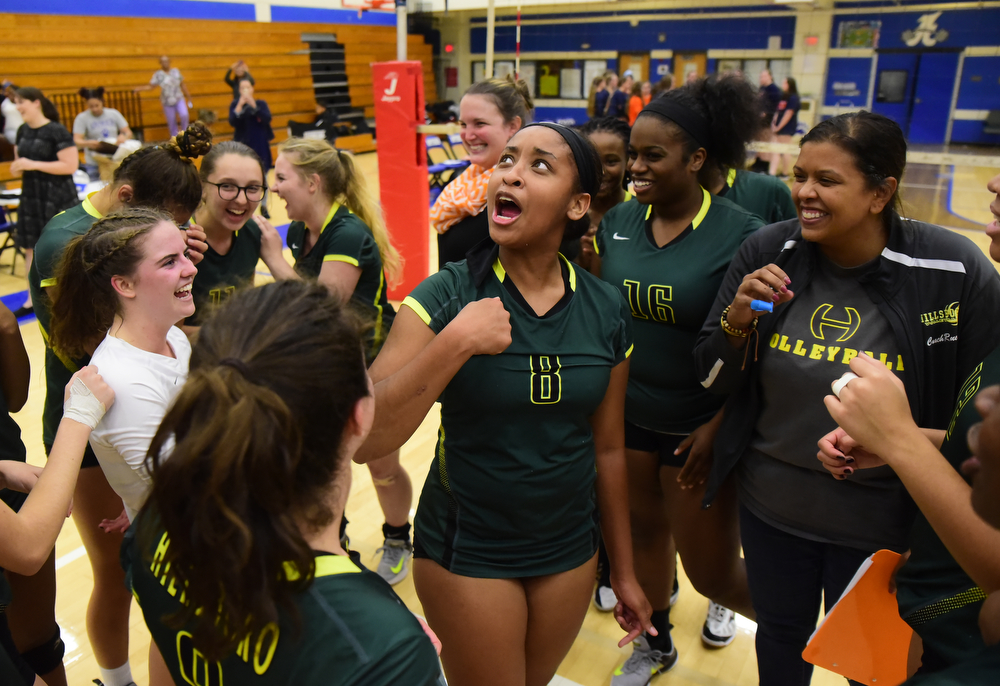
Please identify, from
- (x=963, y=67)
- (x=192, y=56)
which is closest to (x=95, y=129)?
(x=192, y=56)

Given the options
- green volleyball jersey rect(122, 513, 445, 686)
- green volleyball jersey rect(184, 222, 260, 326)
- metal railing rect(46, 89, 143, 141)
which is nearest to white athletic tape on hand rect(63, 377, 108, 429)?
green volleyball jersey rect(122, 513, 445, 686)

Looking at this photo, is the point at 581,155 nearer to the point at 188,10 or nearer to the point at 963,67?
the point at 188,10

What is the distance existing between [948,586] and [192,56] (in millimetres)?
15729

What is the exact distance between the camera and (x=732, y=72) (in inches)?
94.2

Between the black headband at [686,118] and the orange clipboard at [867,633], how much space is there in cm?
132

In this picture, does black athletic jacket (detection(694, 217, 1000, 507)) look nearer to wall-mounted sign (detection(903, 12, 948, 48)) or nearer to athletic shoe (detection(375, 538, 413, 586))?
athletic shoe (detection(375, 538, 413, 586))

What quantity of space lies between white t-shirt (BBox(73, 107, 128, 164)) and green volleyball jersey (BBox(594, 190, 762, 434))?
9096 millimetres

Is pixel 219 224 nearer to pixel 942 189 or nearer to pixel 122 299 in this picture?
pixel 122 299

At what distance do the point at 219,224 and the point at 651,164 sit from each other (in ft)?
5.09

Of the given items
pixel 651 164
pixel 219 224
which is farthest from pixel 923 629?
pixel 219 224

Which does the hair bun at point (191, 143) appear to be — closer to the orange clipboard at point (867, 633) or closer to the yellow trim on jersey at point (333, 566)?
the yellow trim on jersey at point (333, 566)

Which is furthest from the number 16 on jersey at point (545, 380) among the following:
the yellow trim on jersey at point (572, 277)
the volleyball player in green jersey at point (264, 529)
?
the volleyball player in green jersey at point (264, 529)

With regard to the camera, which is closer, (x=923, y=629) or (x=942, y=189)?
(x=923, y=629)

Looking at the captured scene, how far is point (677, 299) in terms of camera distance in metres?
2.08
